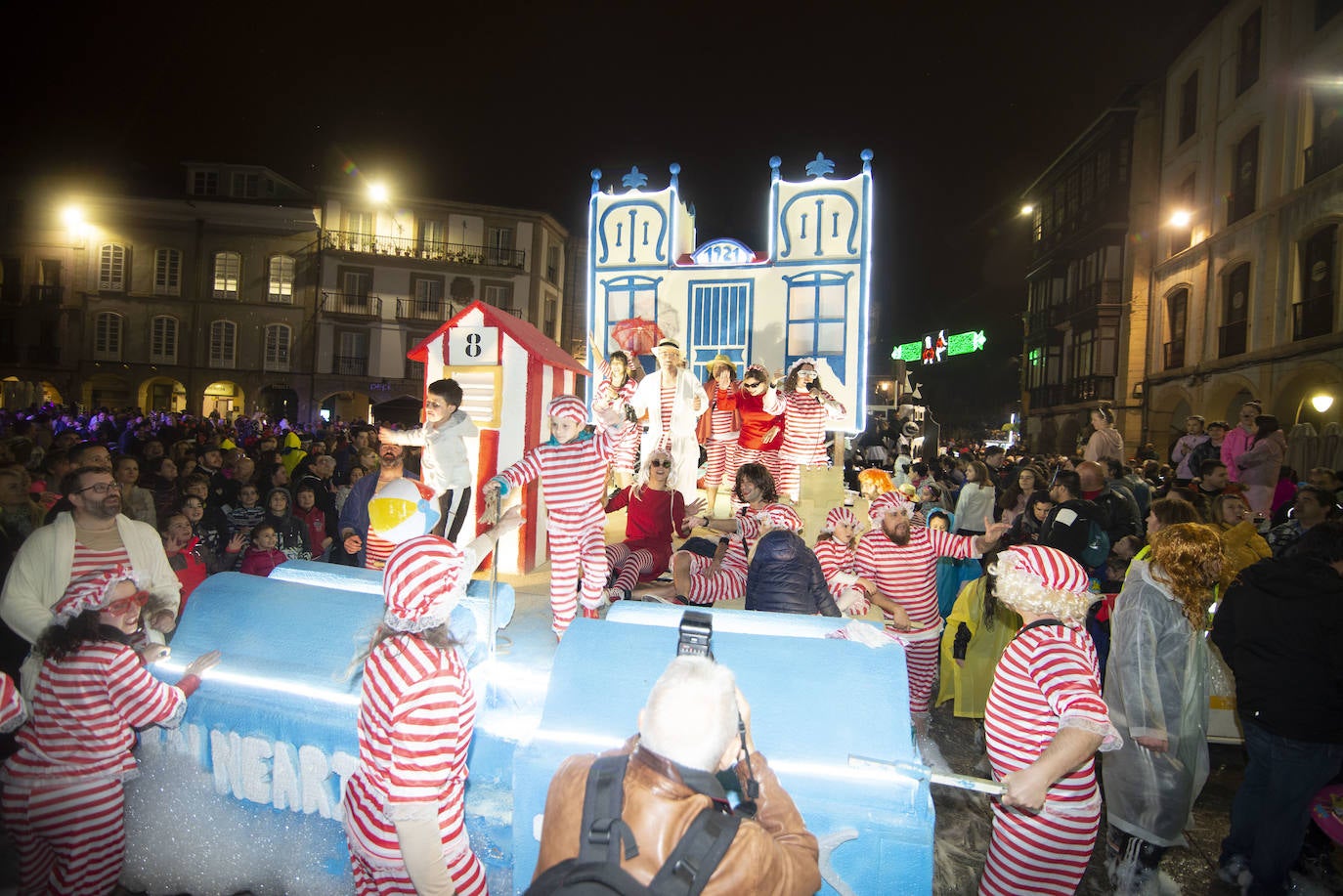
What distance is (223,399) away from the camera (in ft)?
96.5

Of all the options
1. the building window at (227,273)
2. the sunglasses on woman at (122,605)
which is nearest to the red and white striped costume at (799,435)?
the sunglasses on woman at (122,605)

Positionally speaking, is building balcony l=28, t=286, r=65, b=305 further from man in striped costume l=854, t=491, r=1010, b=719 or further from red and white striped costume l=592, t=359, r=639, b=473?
man in striped costume l=854, t=491, r=1010, b=719

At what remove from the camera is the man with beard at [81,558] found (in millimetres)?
3279

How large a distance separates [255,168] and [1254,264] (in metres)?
33.7

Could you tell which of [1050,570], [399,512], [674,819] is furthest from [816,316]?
[674,819]

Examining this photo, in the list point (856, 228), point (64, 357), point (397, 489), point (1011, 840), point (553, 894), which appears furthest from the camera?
point (64, 357)

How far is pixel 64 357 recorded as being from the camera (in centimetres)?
2833

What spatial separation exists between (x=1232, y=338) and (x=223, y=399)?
113 feet

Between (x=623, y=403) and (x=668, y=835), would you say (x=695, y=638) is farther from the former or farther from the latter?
(x=623, y=403)

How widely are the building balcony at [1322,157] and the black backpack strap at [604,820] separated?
702 inches

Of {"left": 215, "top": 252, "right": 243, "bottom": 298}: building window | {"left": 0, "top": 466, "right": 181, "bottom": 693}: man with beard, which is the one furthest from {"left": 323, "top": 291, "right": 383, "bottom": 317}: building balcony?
{"left": 0, "top": 466, "right": 181, "bottom": 693}: man with beard

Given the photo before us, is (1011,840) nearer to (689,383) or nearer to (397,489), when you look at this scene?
(397,489)

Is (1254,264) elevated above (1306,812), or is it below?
above

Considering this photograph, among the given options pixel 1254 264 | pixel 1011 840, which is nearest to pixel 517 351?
pixel 1011 840
